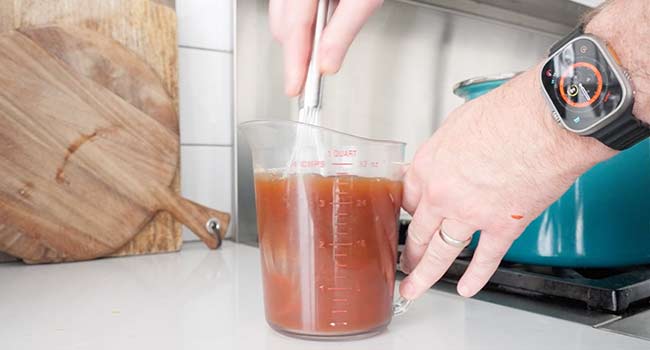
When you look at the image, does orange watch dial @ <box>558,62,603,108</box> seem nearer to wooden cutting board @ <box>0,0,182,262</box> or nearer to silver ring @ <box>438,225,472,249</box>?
silver ring @ <box>438,225,472,249</box>

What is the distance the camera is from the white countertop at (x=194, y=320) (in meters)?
0.55

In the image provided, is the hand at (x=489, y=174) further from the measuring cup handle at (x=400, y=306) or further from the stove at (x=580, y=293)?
the stove at (x=580, y=293)

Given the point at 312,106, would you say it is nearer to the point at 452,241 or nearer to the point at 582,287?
the point at 452,241

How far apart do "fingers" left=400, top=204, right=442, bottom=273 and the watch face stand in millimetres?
153

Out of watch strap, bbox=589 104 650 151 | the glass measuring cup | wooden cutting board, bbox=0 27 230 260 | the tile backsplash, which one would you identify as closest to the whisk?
the glass measuring cup

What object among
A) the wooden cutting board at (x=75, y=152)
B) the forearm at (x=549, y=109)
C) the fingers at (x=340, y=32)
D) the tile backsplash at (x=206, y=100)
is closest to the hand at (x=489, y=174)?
the forearm at (x=549, y=109)

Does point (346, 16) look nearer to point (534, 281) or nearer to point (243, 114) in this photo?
point (534, 281)

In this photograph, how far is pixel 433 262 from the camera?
0.56 metres

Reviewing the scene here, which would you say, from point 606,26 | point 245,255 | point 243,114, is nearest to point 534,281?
point 606,26

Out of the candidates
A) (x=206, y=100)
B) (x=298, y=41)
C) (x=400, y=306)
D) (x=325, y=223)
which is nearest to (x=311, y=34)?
(x=298, y=41)

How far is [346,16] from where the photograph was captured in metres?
0.53

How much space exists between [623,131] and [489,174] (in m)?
0.10

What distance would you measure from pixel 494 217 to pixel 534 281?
224 millimetres

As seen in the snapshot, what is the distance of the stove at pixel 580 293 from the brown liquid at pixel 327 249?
0.78 ft
